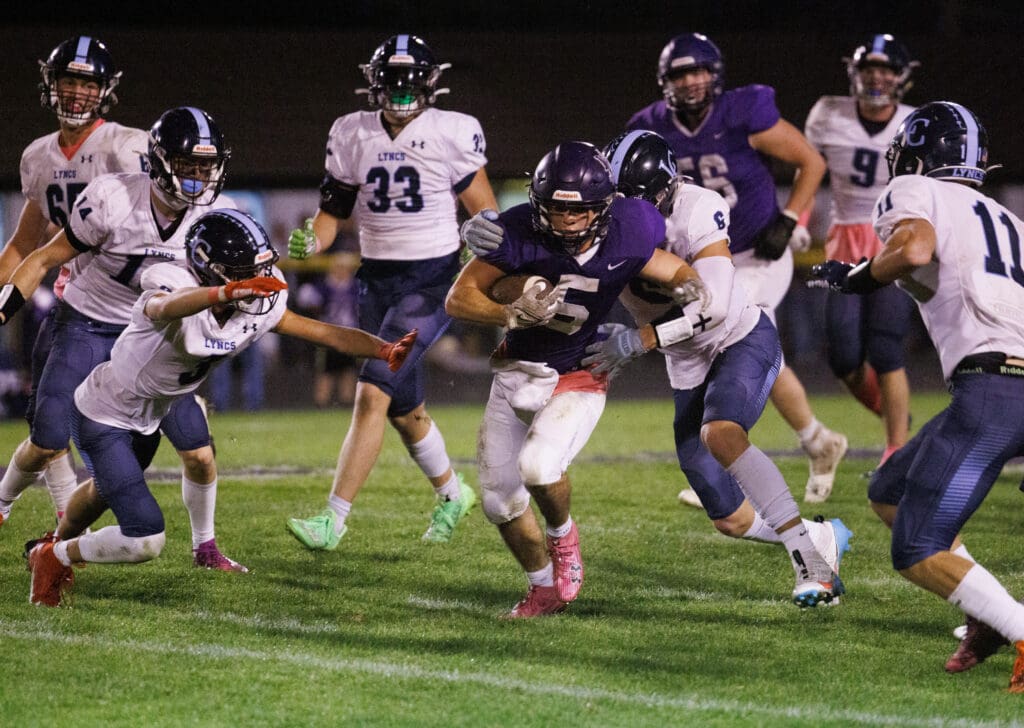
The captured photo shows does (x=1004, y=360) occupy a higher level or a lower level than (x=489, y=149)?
higher

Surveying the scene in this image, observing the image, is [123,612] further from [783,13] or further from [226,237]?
[783,13]

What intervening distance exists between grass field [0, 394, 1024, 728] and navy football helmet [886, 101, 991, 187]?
1324mm

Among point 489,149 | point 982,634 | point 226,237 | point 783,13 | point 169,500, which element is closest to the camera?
point 982,634

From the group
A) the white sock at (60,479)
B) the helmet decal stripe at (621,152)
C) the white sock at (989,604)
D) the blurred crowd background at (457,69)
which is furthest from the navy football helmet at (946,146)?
the blurred crowd background at (457,69)

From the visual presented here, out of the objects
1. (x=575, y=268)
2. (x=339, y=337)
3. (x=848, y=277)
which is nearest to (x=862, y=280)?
(x=848, y=277)

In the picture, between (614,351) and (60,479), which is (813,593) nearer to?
(614,351)

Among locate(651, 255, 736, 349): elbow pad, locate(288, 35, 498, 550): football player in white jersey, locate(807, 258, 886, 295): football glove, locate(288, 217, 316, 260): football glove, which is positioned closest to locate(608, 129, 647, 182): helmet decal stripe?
locate(651, 255, 736, 349): elbow pad

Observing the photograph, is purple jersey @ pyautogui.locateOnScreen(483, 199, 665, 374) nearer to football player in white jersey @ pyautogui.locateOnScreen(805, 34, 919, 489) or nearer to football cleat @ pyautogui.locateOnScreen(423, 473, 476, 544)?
football cleat @ pyautogui.locateOnScreen(423, 473, 476, 544)

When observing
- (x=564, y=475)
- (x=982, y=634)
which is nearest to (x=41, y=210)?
(x=564, y=475)

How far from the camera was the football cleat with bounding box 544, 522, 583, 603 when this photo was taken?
4.58m

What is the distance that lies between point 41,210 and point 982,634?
12.6 ft

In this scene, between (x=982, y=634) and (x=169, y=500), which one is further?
(x=169, y=500)

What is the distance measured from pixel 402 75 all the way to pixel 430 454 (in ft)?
5.06

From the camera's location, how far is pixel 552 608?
4.56 m
